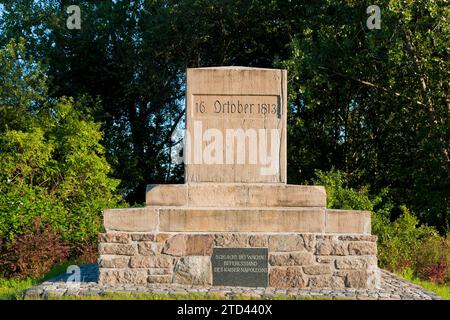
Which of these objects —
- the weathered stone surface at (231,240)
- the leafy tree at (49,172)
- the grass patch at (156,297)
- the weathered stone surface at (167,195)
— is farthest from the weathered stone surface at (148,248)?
the leafy tree at (49,172)

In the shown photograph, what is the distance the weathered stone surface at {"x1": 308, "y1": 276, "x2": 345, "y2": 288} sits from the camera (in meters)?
7.87

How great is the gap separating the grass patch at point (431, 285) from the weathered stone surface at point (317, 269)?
1531 mm

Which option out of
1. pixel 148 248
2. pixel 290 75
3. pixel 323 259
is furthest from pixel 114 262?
pixel 290 75

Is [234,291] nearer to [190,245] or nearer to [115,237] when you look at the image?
[190,245]

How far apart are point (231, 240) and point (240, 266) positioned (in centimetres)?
33

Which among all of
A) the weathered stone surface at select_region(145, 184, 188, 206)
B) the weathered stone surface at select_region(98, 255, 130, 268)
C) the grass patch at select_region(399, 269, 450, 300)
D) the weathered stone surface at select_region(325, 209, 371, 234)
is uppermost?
the weathered stone surface at select_region(145, 184, 188, 206)

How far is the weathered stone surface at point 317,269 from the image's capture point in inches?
310

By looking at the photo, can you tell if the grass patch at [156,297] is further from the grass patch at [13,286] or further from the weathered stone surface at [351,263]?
the weathered stone surface at [351,263]

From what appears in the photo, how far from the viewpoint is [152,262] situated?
7914 millimetres

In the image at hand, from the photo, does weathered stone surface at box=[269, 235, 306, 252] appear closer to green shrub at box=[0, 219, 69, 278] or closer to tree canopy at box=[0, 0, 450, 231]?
green shrub at box=[0, 219, 69, 278]

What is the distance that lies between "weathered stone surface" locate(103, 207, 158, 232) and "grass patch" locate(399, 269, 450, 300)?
3694 millimetres

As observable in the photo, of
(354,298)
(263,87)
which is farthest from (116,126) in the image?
(354,298)

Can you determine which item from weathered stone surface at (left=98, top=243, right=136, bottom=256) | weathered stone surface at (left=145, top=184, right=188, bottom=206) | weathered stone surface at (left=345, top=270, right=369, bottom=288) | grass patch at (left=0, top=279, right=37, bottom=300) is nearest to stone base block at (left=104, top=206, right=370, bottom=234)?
weathered stone surface at (left=98, top=243, right=136, bottom=256)

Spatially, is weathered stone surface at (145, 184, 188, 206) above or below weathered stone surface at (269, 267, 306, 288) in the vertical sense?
above
